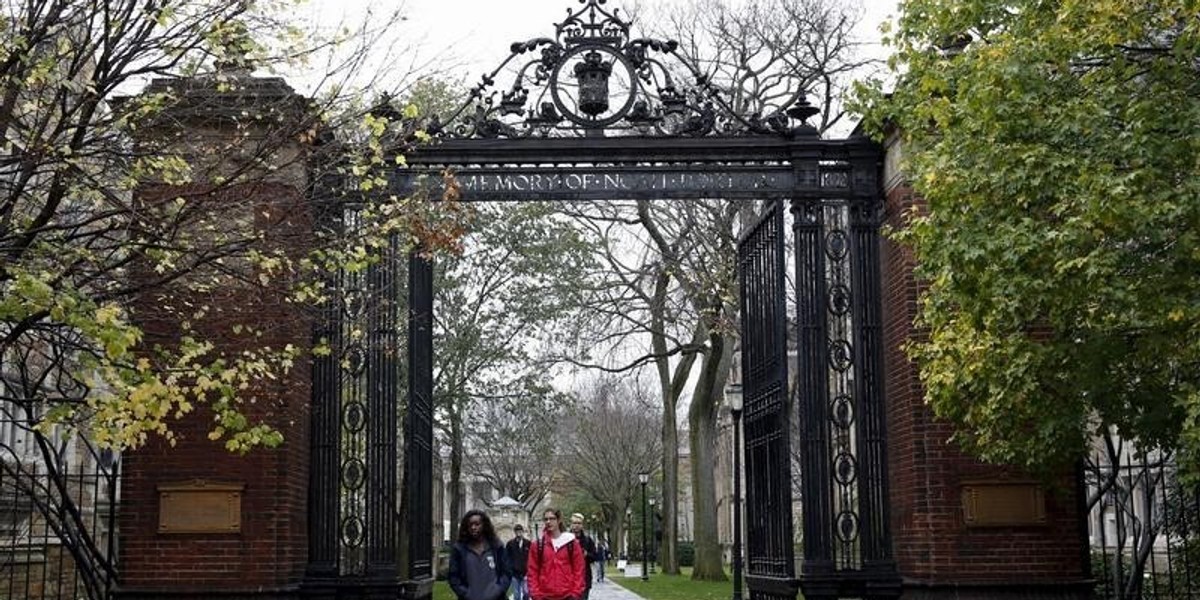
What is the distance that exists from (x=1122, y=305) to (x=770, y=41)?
66.2ft

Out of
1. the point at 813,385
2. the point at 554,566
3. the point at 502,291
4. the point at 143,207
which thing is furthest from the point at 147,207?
the point at 502,291

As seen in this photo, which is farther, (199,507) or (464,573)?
(199,507)

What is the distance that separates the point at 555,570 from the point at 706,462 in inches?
870

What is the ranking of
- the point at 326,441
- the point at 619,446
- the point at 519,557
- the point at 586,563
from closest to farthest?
the point at 326,441 → the point at 586,563 → the point at 519,557 → the point at 619,446

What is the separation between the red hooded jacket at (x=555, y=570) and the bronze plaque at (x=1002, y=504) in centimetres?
334

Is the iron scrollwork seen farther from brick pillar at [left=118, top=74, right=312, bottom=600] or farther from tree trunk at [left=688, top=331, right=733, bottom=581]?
tree trunk at [left=688, top=331, right=733, bottom=581]

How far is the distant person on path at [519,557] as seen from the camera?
13.1 meters

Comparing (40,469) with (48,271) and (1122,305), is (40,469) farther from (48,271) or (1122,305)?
(1122,305)

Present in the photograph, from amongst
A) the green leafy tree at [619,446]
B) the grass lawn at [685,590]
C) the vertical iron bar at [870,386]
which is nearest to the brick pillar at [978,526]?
the vertical iron bar at [870,386]

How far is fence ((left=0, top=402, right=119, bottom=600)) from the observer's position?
11.5 m

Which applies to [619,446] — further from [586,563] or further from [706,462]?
[586,563]

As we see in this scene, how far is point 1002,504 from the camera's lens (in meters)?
12.2

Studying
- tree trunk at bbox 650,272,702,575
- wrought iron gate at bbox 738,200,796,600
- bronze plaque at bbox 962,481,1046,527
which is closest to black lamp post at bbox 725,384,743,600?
tree trunk at bbox 650,272,702,575

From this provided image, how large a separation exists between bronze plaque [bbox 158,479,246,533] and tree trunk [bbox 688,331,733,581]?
69.9 ft
